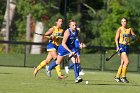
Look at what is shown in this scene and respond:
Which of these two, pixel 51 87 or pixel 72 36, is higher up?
pixel 72 36

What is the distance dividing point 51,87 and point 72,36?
9.28 feet

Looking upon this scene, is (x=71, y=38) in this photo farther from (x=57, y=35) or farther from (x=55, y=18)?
(x=55, y=18)

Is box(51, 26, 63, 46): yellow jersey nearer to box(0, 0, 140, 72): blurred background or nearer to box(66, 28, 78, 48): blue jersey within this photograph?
box(66, 28, 78, 48): blue jersey

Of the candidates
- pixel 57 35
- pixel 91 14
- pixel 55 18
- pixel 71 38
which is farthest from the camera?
pixel 91 14

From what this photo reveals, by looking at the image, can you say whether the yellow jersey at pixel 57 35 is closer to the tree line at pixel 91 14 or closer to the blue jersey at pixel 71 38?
the blue jersey at pixel 71 38

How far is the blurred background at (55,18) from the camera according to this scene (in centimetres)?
4019

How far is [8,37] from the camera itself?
53.2m

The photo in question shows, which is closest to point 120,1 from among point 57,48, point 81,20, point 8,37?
point 81,20

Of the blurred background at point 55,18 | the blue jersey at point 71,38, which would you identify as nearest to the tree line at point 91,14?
the blurred background at point 55,18

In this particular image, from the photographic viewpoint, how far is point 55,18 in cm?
5412

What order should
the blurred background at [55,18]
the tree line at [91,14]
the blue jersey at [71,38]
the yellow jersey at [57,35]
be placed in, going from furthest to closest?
the tree line at [91,14] < the blurred background at [55,18] < the yellow jersey at [57,35] < the blue jersey at [71,38]

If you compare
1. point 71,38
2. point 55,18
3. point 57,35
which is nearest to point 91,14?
point 55,18

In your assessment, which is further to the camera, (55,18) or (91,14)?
(91,14)

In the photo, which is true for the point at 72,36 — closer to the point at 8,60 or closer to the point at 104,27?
the point at 8,60
